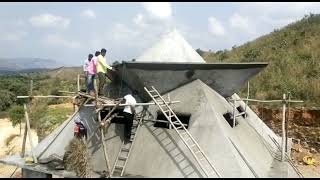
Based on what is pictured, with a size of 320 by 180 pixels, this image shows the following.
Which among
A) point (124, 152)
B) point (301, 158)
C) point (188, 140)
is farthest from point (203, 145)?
point (301, 158)

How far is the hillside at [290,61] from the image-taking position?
2423cm

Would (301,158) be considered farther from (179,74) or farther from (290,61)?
(179,74)

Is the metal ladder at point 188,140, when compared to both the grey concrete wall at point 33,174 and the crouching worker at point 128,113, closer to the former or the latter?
the crouching worker at point 128,113

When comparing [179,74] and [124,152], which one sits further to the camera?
[179,74]

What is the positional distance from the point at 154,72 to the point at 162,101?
0.87m

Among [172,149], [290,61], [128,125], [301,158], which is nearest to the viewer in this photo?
[172,149]

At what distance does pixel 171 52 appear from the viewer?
511 inches

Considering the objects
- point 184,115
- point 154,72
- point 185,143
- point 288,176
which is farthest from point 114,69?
point 288,176

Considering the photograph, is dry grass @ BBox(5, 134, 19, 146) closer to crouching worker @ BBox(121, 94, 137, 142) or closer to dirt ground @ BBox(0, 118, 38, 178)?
dirt ground @ BBox(0, 118, 38, 178)

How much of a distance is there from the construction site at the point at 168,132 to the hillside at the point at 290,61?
11285 millimetres

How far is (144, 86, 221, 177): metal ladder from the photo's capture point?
404 inches

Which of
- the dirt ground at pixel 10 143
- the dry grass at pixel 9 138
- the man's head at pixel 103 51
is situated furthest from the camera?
the dry grass at pixel 9 138

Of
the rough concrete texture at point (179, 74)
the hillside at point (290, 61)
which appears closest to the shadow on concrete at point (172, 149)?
the rough concrete texture at point (179, 74)

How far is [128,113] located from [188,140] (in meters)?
1.67
